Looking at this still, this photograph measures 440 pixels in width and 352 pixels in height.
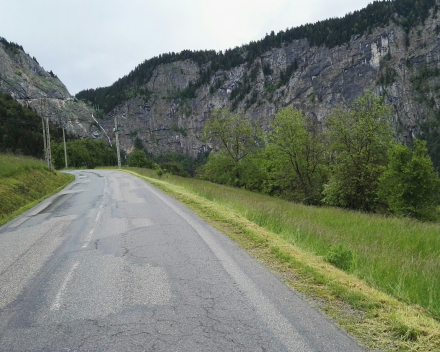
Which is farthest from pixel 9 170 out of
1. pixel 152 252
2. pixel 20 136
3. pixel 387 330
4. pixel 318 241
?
pixel 20 136

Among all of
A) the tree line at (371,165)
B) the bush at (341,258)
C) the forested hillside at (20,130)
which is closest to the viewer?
the bush at (341,258)

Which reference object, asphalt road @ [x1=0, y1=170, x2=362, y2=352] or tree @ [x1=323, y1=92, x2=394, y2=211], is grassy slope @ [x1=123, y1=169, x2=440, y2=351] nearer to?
asphalt road @ [x1=0, y1=170, x2=362, y2=352]

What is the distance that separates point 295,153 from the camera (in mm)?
35750

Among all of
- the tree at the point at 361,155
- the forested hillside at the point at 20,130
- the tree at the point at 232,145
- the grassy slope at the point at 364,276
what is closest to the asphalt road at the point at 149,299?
the grassy slope at the point at 364,276

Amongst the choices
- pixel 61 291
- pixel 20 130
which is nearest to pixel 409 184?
pixel 61 291

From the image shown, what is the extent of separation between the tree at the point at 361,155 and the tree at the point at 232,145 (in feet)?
57.8

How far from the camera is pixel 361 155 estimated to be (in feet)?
84.5

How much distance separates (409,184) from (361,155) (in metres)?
4.53

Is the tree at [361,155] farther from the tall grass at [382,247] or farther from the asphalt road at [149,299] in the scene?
the asphalt road at [149,299]

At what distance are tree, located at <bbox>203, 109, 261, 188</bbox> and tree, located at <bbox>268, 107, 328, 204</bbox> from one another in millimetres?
6608

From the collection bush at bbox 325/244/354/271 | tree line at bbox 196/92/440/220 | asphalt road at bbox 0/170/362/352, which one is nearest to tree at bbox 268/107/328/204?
tree line at bbox 196/92/440/220

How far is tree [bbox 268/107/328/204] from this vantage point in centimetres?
3525

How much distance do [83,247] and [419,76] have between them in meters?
233

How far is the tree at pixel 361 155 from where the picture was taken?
2555cm
